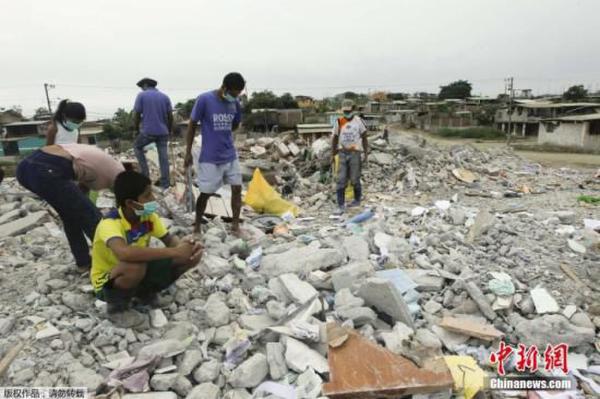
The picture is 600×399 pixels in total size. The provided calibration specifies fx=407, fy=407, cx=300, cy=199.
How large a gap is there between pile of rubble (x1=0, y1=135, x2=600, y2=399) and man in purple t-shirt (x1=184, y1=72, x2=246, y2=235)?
20.6 inches

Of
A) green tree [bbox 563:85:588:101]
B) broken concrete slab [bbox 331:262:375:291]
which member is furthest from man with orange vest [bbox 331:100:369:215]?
green tree [bbox 563:85:588:101]

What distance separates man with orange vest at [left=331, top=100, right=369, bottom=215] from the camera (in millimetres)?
5762

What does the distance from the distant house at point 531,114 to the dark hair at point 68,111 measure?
133ft

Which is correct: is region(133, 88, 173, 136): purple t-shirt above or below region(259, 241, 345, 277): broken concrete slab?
above

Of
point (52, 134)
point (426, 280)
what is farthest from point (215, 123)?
point (426, 280)

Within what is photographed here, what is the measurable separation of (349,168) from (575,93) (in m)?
53.5

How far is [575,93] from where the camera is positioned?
47594 mm

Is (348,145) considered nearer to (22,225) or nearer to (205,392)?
(22,225)

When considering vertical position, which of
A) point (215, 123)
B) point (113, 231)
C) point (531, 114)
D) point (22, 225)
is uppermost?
point (215, 123)

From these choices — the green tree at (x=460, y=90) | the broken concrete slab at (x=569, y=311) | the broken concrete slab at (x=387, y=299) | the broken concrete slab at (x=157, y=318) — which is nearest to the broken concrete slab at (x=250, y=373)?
the broken concrete slab at (x=157, y=318)

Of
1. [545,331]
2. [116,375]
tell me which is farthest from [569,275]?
[116,375]

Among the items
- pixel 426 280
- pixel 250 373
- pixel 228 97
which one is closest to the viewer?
pixel 250 373

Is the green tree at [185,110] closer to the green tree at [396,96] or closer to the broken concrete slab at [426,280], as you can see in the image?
the broken concrete slab at [426,280]

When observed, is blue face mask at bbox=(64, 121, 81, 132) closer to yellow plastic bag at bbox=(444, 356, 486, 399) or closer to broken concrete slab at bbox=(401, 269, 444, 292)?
broken concrete slab at bbox=(401, 269, 444, 292)
